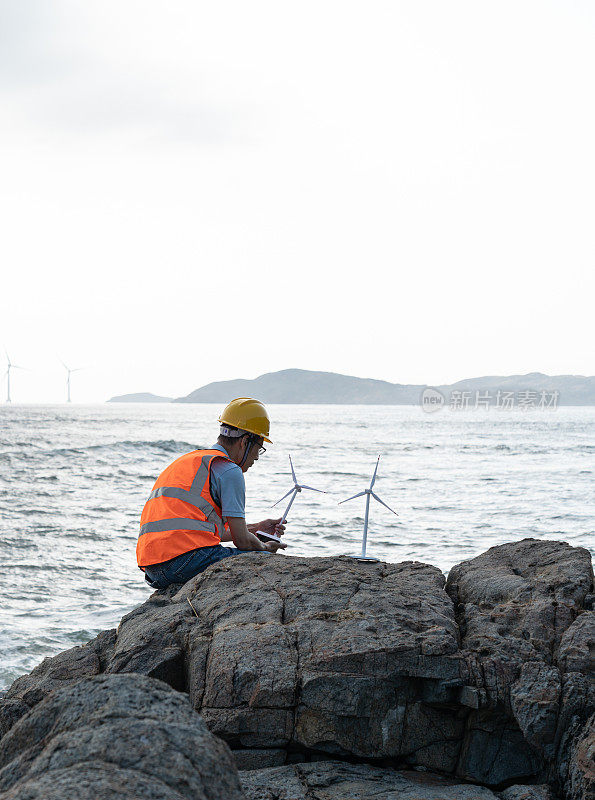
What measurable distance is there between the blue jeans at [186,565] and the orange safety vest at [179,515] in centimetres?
4

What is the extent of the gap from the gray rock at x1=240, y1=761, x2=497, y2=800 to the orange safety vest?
7.79ft

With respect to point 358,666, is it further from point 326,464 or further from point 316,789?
point 326,464

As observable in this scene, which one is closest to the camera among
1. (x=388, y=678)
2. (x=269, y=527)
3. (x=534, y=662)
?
(x=388, y=678)

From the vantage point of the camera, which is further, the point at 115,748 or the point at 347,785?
the point at 347,785

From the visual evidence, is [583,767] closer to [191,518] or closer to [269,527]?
[191,518]

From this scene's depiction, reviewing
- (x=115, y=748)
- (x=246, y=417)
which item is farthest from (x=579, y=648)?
(x=246, y=417)

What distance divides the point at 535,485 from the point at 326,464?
14.8 meters

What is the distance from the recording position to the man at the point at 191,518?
5504 mm

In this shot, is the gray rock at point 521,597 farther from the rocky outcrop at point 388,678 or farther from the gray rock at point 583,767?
the gray rock at point 583,767

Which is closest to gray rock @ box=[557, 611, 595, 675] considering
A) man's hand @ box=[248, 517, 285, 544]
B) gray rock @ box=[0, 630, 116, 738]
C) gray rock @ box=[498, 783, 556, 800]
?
gray rock @ box=[498, 783, 556, 800]

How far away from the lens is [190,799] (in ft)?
7.07

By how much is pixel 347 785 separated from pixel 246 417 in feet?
11.1

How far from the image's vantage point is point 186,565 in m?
5.51

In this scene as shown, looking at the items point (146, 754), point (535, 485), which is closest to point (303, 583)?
point (146, 754)
